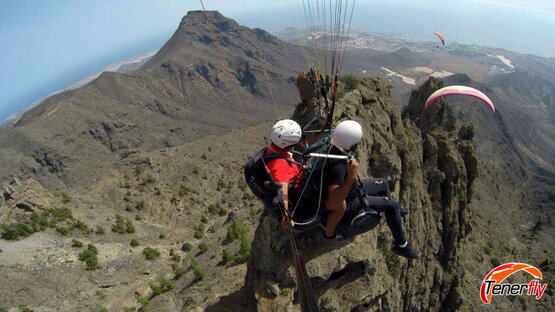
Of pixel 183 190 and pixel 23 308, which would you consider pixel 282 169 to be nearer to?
pixel 23 308

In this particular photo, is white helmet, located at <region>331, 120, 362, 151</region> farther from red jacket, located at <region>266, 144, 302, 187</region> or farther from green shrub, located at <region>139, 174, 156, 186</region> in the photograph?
green shrub, located at <region>139, 174, 156, 186</region>

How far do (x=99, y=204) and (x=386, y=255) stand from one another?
4076 cm

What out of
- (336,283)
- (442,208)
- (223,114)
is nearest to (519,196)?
(442,208)

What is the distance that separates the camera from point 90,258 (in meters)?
23.7

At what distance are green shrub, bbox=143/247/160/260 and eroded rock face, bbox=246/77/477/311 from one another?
19698 mm

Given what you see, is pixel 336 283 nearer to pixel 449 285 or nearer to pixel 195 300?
pixel 195 300

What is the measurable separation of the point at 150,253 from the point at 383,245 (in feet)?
78.0

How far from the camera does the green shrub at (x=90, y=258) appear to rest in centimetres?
2314

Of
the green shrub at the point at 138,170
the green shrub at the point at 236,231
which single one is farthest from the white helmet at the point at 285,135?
the green shrub at the point at 138,170

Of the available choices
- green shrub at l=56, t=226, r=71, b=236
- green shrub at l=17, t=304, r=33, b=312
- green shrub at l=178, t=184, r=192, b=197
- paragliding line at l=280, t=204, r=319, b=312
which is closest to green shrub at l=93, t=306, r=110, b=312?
green shrub at l=17, t=304, r=33, b=312

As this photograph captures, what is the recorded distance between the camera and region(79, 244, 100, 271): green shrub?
75.9ft

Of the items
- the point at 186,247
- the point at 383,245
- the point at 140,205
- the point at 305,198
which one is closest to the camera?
the point at 305,198

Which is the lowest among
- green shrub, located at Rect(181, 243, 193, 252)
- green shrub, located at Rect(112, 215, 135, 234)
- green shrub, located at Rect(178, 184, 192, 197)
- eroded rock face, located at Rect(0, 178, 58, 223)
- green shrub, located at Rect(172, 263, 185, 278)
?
green shrub, located at Rect(178, 184, 192, 197)

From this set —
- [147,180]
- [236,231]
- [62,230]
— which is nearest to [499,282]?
[236,231]
